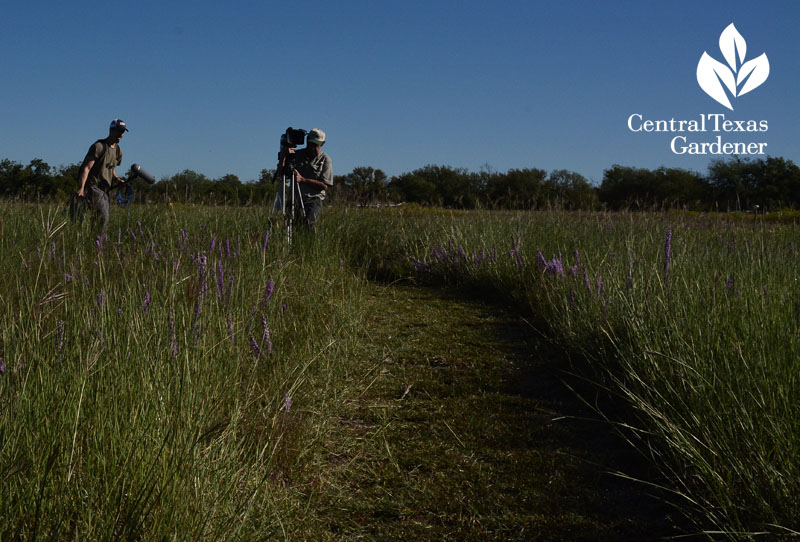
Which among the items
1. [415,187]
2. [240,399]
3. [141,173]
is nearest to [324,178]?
[141,173]

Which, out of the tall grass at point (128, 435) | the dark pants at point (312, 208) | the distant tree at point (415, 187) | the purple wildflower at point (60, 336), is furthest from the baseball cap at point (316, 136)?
the distant tree at point (415, 187)

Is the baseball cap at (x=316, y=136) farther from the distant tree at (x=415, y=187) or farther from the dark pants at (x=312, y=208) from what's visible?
the distant tree at (x=415, y=187)

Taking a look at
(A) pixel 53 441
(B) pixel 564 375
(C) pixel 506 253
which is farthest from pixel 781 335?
(C) pixel 506 253

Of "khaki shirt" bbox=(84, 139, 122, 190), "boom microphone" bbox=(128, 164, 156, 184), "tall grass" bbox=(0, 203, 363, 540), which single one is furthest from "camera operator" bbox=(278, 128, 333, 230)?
"tall grass" bbox=(0, 203, 363, 540)

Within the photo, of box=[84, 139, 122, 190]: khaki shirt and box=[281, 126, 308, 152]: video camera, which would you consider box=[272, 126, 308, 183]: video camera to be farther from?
box=[84, 139, 122, 190]: khaki shirt

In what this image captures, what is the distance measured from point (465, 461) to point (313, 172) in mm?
5295

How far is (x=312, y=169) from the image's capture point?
7266 millimetres

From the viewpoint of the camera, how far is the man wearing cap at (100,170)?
6980 mm

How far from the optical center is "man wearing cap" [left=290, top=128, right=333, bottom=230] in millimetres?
7168

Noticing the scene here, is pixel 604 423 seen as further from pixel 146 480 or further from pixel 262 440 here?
pixel 146 480

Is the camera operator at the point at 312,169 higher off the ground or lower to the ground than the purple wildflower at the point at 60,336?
higher

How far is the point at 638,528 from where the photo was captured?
2.02 metres

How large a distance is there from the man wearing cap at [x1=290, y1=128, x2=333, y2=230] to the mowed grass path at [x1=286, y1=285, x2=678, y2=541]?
3.60 m

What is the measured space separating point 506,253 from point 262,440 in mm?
4756
